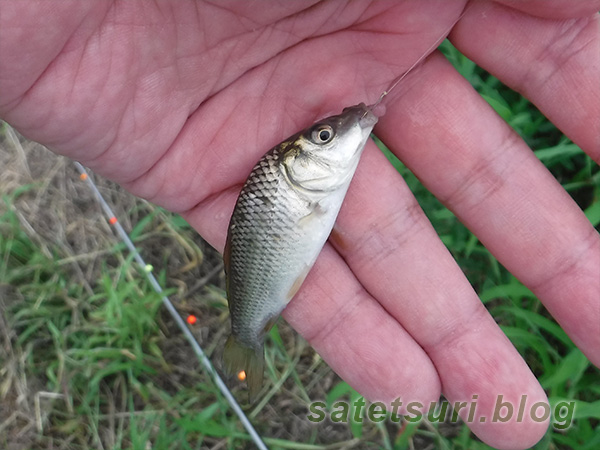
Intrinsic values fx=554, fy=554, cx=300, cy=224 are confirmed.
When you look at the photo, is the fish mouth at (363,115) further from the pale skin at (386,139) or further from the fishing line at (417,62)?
the pale skin at (386,139)

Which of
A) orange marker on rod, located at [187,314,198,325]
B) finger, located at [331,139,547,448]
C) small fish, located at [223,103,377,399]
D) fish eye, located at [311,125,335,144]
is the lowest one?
finger, located at [331,139,547,448]

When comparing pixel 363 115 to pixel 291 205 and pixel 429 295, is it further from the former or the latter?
pixel 429 295

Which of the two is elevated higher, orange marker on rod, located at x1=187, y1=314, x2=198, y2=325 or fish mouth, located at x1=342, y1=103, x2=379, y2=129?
fish mouth, located at x1=342, y1=103, x2=379, y2=129

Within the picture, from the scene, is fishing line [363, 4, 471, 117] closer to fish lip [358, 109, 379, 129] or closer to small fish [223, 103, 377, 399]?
fish lip [358, 109, 379, 129]

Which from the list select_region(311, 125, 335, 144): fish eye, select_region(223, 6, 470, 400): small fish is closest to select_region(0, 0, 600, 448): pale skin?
select_region(223, 6, 470, 400): small fish

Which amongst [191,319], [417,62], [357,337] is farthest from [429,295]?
[191,319]
